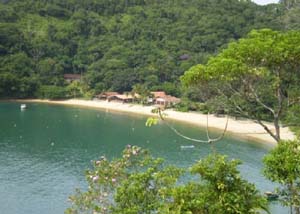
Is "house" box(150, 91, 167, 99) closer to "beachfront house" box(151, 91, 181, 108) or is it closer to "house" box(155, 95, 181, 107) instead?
"beachfront house" box(151, 91, 181, 108)

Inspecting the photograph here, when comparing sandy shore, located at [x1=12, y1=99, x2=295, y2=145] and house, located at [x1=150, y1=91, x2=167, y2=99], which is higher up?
house, located at [x1=150, y1=91, x2=167, y2=99]

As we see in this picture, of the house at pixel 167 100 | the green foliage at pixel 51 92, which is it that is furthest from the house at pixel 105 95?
the house at pixel 167 100

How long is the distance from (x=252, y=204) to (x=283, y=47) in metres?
5.16

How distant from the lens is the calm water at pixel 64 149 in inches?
1104

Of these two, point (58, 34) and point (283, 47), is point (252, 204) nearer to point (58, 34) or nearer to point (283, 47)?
point (283, 47)

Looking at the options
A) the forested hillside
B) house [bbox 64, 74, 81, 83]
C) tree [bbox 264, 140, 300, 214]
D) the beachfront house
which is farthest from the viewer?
house [bbox 64, 74, 81, 83]

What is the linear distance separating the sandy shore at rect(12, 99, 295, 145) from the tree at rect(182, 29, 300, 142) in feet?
107

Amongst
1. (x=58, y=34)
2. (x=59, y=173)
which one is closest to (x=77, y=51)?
(x=58, y=34)

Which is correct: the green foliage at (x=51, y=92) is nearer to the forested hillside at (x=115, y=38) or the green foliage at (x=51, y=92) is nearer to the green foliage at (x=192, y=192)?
the forested hillside at (x=115, y=38)

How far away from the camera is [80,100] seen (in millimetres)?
76625

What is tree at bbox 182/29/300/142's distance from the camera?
11758mm

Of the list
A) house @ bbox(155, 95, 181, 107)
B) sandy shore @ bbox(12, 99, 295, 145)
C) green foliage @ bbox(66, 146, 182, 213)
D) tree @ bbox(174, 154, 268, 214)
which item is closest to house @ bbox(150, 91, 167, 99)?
house @ bbox(155, 95, 181, 107)

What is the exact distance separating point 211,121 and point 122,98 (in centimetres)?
2181

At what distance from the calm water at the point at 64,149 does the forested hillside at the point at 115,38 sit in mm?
11800
